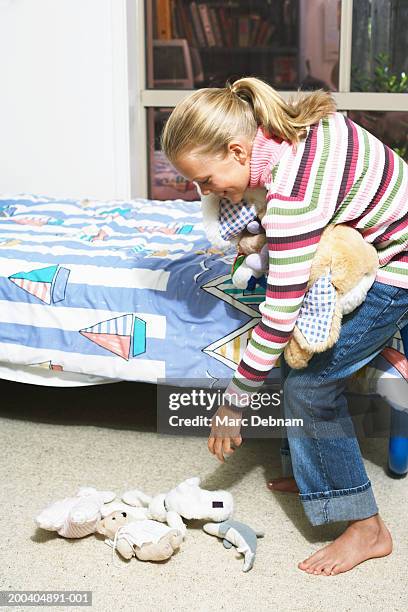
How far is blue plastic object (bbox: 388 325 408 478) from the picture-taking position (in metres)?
1.78

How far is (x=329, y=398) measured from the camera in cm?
152

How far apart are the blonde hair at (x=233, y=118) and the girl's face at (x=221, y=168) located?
1 centimetres

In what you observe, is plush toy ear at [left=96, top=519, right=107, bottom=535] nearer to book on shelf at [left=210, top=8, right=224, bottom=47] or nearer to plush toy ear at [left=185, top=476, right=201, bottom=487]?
plush toy ear at [left=185, top=476, right=201, bottom=487]

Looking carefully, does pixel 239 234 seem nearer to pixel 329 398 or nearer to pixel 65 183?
pixel 329 398

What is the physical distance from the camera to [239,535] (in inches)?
60.6

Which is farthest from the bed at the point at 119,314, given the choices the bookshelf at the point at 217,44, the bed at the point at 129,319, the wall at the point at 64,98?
the bookshelf at the point at 217,44

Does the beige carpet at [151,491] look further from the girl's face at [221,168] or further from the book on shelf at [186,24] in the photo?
the book on shelf at [186,24]

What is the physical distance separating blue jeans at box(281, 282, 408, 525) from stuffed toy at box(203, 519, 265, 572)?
12 centimetres

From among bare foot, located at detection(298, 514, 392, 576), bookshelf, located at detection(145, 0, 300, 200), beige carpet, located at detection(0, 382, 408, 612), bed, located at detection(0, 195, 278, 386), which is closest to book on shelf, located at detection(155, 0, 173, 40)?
bookshelf, located at detection(145, 0, 300, 200)

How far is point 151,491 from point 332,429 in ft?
1.54

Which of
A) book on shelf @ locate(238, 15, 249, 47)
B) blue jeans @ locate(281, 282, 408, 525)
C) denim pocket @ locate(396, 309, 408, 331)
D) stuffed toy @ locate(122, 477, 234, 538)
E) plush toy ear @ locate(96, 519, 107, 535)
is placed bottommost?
plush toy ear @ locate(96, 519, 107, 535)

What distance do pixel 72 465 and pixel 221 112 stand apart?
0.94m

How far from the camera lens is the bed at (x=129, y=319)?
181 cm

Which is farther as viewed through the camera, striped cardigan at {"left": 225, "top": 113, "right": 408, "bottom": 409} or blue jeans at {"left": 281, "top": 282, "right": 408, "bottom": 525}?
blue jeans at {"left": 281, "top": 282, "right": 408, "bottom": 525}
